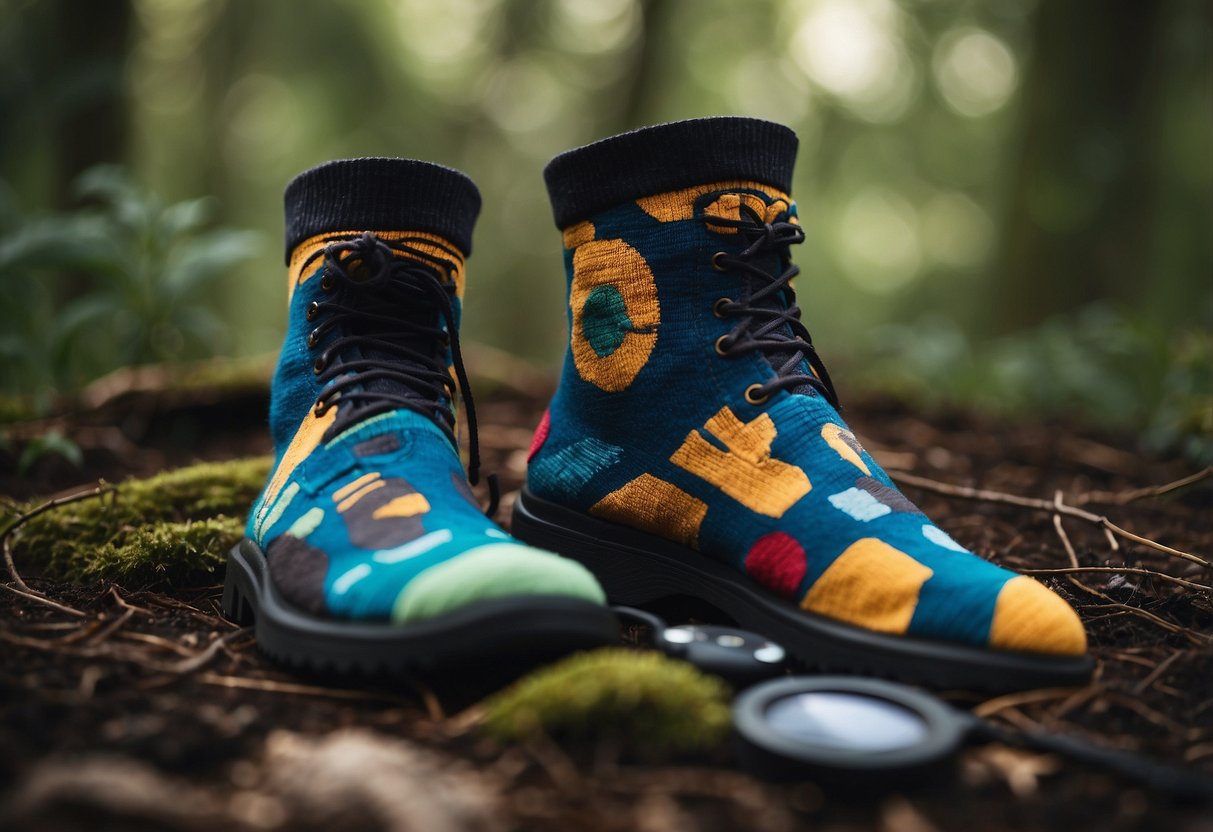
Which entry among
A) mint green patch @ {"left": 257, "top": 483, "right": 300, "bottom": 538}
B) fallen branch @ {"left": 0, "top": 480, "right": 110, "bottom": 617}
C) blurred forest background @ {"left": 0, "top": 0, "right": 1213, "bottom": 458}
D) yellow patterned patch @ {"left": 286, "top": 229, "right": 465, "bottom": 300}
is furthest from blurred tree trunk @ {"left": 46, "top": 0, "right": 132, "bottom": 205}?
mint green patch @ {"left": 257, "top": 483, "right": 300, "bottom": 538}

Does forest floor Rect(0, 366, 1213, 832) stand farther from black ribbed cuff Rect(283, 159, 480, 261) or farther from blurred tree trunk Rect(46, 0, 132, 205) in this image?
blurred tree trunk Rect(46, 0, 132, 205)

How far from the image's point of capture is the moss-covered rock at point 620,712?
1.07 meters

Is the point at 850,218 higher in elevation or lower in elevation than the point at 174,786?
higher

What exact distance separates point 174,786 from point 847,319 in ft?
48.5

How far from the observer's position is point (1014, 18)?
871 cm

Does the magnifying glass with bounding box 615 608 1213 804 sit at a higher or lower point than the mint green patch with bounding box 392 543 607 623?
lower

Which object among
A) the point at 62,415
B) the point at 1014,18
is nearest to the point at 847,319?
the point at 1014,18

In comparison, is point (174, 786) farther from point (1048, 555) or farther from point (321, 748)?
point (1048, 555)

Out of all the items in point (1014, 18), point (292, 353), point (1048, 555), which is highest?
point (1014, 18)

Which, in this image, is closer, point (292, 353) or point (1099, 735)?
point (1099, 735)

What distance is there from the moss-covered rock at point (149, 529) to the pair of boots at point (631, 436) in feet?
0.73

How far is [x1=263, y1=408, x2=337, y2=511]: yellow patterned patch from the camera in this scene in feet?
5.34

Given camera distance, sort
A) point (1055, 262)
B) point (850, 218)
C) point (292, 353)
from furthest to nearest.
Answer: point (850, 218), point (1055, 262), point (292, 353)

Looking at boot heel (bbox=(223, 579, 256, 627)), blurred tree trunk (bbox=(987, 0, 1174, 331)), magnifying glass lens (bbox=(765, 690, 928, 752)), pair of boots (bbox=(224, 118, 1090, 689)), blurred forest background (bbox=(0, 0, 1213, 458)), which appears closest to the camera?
magnifying glass lens (bbox=(765, 690, 928, 752))
